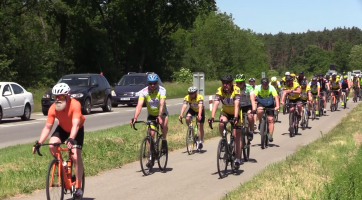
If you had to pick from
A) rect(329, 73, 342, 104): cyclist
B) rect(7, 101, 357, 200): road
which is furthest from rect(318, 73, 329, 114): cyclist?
rect(7, 101, 357, 200): road

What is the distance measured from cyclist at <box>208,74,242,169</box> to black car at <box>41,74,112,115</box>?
626 inches

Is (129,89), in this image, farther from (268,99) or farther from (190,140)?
(190,140)

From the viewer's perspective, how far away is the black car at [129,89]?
113 ft

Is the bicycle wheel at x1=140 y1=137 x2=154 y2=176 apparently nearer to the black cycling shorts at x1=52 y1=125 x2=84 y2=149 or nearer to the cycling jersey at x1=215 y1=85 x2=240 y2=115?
the cycling jersey at x1=215 y1=85 x2=240 y2=115

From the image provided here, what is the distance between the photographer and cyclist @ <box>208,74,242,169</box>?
11.7 m

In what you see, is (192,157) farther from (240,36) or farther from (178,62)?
(240,36)

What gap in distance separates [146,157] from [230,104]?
181cm

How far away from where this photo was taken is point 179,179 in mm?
11398

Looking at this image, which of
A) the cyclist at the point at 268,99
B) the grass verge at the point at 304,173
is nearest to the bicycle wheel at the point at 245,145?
the grass verge at the point at 304,173

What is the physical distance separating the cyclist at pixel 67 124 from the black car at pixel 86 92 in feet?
61.4

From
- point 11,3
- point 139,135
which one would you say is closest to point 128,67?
point 11,3

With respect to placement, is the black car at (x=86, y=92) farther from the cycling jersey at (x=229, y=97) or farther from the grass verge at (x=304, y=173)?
the cycling jersey at (x=229, y=97)

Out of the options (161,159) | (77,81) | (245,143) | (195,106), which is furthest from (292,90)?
(77,81)

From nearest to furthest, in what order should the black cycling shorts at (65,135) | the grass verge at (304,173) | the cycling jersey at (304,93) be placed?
the black cycling shorts at (65,135), the grass verge at (304,173), the cycling jersey at (304,93)
